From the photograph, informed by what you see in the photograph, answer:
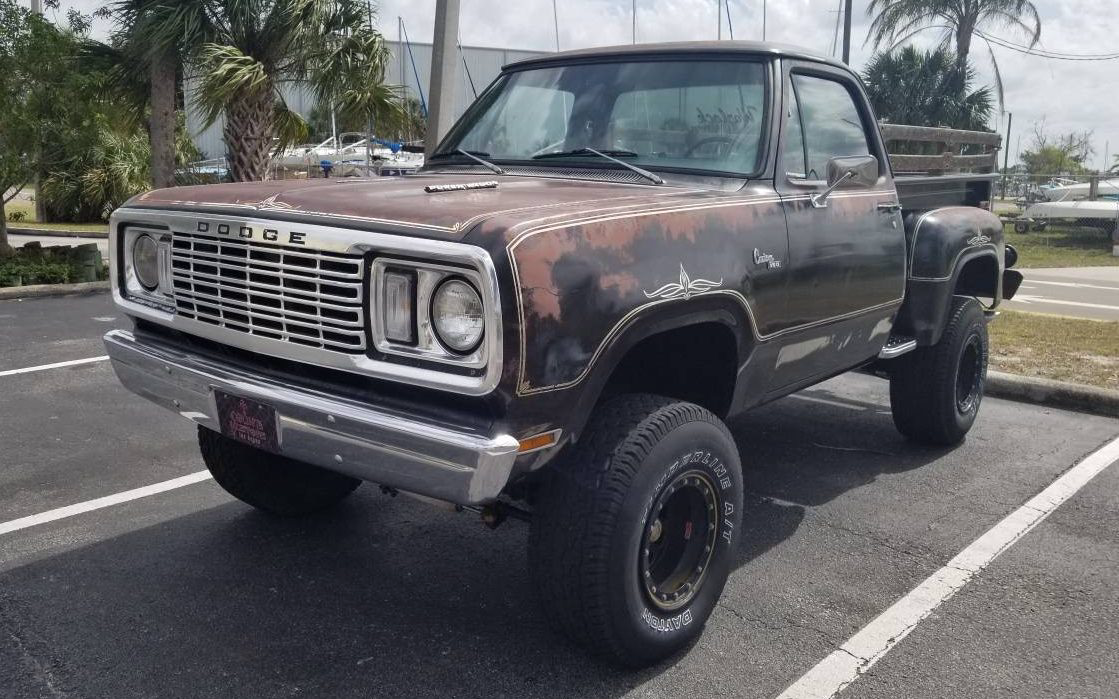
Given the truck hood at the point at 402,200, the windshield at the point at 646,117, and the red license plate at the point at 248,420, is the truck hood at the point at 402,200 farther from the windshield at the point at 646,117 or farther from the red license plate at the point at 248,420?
the red license plate at the point at 248,420

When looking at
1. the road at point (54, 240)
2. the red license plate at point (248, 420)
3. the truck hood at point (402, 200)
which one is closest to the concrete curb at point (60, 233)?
the road at point (54, 240)

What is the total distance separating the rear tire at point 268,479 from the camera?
406cm

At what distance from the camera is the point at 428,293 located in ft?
9.09

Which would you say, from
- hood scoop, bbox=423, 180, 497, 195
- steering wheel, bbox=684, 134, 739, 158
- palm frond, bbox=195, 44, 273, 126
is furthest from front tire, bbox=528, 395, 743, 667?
palm frond, bbox=195, 44, 273, 126

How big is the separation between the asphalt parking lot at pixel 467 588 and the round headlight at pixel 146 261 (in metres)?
1.09

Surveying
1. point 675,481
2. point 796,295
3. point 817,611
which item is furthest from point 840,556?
point 675,481

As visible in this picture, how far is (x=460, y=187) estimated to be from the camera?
350 cm

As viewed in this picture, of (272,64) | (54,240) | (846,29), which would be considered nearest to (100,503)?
(272,64)

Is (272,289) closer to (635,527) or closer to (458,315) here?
(458,315)

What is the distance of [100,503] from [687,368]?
2.70 meters

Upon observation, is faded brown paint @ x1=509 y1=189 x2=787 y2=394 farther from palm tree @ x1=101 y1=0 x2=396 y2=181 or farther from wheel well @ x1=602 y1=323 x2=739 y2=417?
palm tree @ x1=101 y1=0 x2=396 y2=181

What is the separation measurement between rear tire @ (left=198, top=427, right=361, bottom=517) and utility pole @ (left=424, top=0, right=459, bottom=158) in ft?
18.2

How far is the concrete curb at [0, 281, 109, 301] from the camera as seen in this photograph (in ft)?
35.3

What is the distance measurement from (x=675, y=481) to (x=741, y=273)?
780mm
